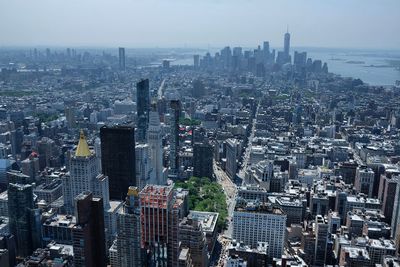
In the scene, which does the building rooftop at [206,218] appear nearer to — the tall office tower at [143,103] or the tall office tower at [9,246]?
the tall office tower at [9,246]

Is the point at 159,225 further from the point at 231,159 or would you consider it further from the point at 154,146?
the point at 231,159

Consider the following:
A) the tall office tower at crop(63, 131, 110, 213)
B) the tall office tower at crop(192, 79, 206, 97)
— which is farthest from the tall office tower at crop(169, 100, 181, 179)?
the tall office tower at crop(192, 79, 206, 97)

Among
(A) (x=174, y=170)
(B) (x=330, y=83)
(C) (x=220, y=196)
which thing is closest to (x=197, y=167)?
(A) (x=174, y=170)

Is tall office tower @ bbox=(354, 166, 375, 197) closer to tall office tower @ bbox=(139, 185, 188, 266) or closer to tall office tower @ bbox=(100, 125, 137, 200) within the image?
tall office tower @ bbox=(100, 125, 137, 200)

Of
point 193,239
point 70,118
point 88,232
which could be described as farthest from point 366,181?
point 70,118

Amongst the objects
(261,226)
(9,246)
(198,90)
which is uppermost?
(198,90)

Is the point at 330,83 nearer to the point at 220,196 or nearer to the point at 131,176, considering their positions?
the point at 220,196
